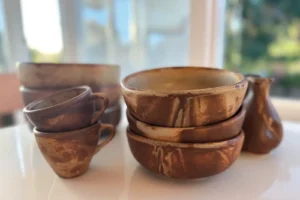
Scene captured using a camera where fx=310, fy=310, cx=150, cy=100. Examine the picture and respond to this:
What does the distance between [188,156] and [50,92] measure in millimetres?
360

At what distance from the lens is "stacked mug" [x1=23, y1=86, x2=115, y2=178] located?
0.50m

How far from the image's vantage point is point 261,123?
1.98 ft

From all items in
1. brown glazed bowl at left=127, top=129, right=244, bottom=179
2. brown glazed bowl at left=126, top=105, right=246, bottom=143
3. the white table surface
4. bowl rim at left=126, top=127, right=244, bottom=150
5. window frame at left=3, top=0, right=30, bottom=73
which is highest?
window frame at left=3, top=0, right=30, bottom=73

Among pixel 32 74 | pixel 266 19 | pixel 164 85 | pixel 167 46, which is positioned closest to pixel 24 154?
pixel 32 74

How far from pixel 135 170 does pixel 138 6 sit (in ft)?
2.44

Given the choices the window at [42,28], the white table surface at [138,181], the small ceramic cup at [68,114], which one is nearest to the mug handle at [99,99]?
the small ceramic cup at [68,114]

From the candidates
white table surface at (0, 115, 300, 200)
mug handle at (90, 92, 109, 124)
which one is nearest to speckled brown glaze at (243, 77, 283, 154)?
white table surface at (0, 115, 300, 200)

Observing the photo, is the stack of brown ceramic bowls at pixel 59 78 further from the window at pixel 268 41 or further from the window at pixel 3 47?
the window at pixel 3 47

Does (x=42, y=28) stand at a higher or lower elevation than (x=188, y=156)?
higher

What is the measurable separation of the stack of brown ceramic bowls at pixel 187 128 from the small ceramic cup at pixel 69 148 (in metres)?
0.08

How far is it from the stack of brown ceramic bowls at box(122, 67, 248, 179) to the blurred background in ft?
1.55

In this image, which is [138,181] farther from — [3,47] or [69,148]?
[3,47]

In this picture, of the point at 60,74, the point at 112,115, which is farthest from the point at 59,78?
the point at 112,115

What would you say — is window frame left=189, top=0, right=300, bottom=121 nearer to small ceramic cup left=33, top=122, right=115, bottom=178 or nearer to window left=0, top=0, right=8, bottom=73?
small ceramic cup left=33, top=122, right=115, bottom=178
